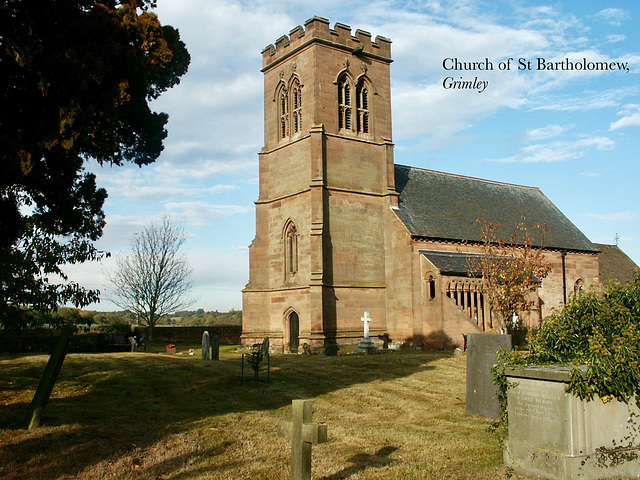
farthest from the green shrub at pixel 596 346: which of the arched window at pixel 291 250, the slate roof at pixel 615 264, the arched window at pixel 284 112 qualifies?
the slate roof at pixel 615 264

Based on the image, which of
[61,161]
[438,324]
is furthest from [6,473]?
[438,324]

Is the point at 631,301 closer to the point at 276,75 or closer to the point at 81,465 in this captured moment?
the point at 81,465

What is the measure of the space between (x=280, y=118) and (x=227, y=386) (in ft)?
65.8

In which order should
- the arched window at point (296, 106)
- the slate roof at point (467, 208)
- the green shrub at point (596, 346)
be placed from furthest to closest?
1. the slate roof at point (467, 208)
2. the arched window at point (296, 106)
3. the green shrub at point (596, 346)

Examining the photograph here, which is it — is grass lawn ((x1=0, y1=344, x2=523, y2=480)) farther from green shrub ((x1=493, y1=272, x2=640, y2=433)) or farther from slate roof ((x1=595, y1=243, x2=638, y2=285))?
slate roof ((x1=595, y1=243, x2=638, y2=285))

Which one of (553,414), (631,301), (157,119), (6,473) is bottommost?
(6,473)

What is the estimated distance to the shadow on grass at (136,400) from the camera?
8.11m

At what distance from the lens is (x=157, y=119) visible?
45.8 ft

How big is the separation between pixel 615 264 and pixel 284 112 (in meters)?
27.1

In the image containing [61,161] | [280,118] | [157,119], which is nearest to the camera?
[61,161]

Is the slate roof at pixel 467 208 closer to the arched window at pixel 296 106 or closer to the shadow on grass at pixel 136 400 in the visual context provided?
the arched window at pixel 296 106

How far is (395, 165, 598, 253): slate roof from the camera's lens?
31016 millimetres

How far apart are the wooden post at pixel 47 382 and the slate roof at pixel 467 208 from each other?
21.3 meters

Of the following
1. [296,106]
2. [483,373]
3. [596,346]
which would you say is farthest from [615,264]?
[596,346]
